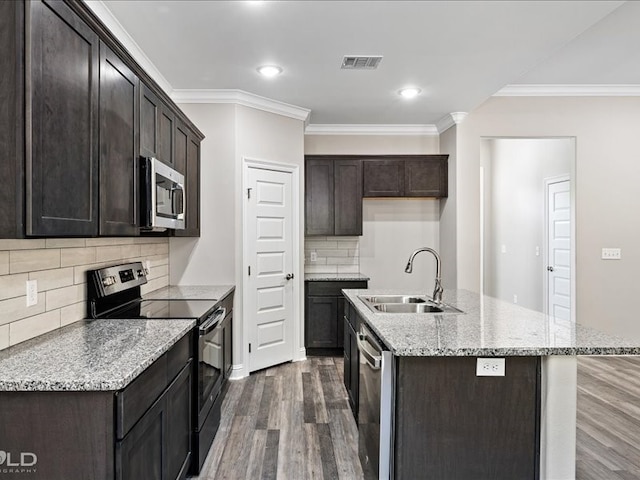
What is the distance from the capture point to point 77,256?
2.27 m

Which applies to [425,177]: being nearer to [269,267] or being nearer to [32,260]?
[269,267]

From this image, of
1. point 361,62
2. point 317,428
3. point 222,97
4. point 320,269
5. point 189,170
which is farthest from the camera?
point 320,269

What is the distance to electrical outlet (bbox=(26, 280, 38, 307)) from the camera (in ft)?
6.07

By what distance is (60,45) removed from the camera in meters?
1.51

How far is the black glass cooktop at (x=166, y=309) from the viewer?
2382mm

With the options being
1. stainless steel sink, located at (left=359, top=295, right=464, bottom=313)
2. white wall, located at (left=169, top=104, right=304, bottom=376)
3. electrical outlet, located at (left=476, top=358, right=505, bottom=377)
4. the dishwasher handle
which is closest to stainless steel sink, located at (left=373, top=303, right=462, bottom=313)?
stainless steel sink, located at (left=359, top=295, right=464, bottom=313)

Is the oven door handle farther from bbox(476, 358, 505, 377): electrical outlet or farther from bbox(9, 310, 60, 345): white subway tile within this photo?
bbox(476, 358, 505, 377): electrical outlet

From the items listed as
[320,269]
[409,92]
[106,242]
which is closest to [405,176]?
[409,92]

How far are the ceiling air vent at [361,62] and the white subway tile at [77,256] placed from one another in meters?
2.22

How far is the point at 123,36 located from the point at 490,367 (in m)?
2.94

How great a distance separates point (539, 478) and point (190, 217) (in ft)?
9.55

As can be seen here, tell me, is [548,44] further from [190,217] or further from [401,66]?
[190,217]

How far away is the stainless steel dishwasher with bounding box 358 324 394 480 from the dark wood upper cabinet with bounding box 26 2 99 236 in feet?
4.55

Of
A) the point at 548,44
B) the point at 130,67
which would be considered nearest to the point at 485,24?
the point at 548,44
